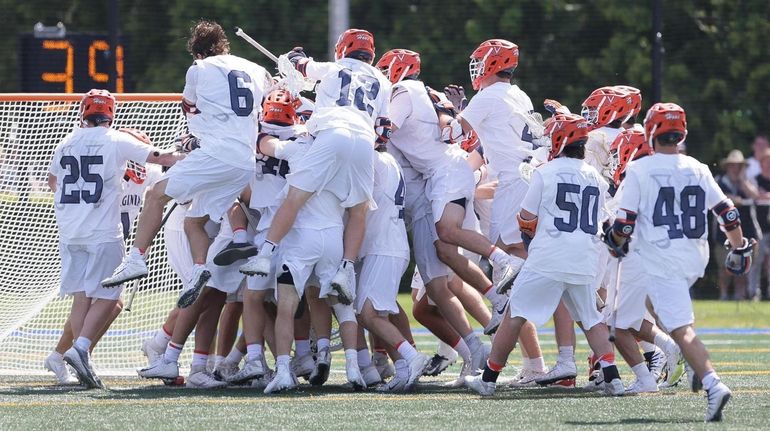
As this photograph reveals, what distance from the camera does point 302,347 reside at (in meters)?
9.28

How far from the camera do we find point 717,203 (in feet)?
25.3

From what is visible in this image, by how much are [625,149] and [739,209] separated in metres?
7.92

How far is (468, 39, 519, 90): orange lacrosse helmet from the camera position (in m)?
9.48

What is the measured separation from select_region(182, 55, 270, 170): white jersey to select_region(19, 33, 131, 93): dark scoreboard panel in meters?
4.61

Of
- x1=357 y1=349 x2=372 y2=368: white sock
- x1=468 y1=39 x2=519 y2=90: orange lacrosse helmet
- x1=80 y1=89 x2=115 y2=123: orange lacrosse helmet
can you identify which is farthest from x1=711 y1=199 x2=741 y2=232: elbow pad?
x1=80 y1=89 x2=115 y2=123: orange lacrosse helmet

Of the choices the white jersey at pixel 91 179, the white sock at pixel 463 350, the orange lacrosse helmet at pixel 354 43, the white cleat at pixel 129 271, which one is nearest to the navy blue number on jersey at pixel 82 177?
the white jersey at pixel 91 179

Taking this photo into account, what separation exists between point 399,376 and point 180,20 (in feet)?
43.0

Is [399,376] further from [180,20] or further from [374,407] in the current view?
[180,20]

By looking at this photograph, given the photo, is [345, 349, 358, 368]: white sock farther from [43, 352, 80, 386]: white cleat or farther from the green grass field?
[43, 352, 80, 386]: white cleat

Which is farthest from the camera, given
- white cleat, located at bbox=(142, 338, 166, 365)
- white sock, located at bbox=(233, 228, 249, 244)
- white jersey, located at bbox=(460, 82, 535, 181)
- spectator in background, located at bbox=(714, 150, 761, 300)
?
spectator in background, located at bbox=(714, 150, 761, 300)

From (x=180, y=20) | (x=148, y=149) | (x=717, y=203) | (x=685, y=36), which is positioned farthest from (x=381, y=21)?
(x=717, y=203)

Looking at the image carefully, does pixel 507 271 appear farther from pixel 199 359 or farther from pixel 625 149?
pixel 199 359

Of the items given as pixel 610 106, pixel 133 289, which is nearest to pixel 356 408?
pixel 133 289

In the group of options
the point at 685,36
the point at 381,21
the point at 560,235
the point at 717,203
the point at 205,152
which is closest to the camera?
the point at 717,203
